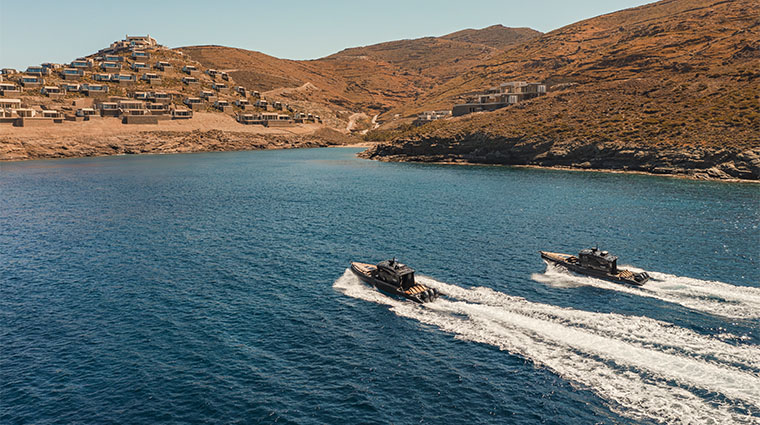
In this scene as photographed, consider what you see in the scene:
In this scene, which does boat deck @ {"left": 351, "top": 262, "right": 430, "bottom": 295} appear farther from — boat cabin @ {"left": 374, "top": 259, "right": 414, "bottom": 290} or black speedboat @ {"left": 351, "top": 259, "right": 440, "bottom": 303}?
boat cabin @ {"left": 374, "top": 259, "right": 414, "bottom": 290}

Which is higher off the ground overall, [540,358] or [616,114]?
[616,114]

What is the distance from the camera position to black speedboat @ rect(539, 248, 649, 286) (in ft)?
191

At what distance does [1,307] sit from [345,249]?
44.7 meters

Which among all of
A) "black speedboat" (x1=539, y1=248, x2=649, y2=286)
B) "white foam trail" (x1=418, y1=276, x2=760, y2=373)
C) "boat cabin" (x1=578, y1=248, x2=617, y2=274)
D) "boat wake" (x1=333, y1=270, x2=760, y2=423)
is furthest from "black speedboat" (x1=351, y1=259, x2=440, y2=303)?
"boat cabin" (x1=578, y1=248, x2=617, y2=274)

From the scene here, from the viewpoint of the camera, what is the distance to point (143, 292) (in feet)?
191

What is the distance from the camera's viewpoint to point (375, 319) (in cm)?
5044

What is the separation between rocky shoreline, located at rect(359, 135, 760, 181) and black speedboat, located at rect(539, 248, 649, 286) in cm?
9690

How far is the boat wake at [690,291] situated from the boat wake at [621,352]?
26.2 feet

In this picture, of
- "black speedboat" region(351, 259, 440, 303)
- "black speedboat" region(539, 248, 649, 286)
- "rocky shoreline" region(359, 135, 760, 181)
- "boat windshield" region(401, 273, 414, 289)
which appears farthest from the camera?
"rocky shoreline" region(359, 135, 760, 181)

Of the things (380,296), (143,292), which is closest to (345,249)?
(380,296)

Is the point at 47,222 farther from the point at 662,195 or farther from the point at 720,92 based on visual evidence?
the point at 720,92

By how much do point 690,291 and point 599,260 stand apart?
1048 cm

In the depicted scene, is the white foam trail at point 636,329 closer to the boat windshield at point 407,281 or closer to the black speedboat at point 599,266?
the boat windshield at point 407,281

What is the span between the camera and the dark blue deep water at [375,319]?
35.8m
